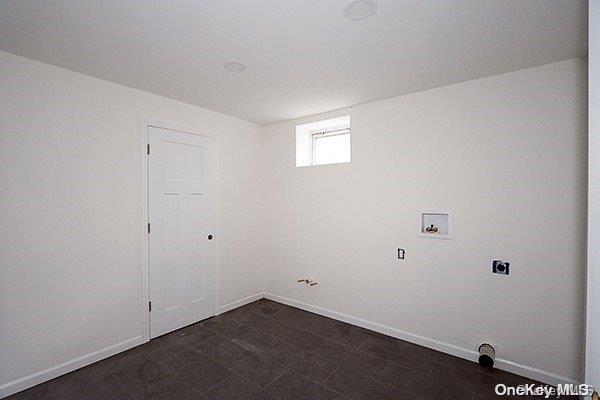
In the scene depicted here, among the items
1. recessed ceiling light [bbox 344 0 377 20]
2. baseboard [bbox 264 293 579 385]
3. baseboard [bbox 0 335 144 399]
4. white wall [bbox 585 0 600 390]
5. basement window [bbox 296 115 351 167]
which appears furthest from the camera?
basement window [bbox 296 115 351 167]

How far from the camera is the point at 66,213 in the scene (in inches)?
85.0

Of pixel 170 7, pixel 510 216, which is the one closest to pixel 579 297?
pixel 510 216

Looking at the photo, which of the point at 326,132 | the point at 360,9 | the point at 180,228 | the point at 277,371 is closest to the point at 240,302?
the point at 180,228

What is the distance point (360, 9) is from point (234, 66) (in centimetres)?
105

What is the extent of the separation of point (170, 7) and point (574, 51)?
262cm

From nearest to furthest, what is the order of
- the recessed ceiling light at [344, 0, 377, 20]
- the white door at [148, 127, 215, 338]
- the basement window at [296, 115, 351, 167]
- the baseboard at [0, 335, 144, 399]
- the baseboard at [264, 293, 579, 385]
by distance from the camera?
the recessed ceiling light at [344, 0, 377, 20]
the baseboard at [0, 335, 144, 399]
the baseboard at [264, 293, 579, 385]
the white door at [148, 127, 215, 338]
the basement window at [296, 115, 351, 167]

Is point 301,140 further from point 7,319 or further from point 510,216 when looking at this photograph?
point 7,319

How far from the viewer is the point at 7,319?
6.23 ft

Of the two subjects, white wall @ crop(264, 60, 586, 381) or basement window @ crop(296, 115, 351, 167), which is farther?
basement window @ crop(296, 115, 351, 167)

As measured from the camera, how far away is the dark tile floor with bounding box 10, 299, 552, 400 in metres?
1.92

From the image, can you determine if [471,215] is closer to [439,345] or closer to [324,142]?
[439,345]

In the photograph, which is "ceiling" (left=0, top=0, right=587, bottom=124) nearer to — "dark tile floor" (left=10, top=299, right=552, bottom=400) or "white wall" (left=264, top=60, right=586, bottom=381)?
"white wall" (left=264, top=60, right=586, bottom=381)

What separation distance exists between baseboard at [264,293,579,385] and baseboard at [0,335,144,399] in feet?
5.98

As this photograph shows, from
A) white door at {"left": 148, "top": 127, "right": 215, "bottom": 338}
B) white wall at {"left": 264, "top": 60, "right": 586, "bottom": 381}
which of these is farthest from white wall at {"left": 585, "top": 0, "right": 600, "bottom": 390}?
white door at {"left": 148, "top": 127, "right": 215, "bottom": 338}
